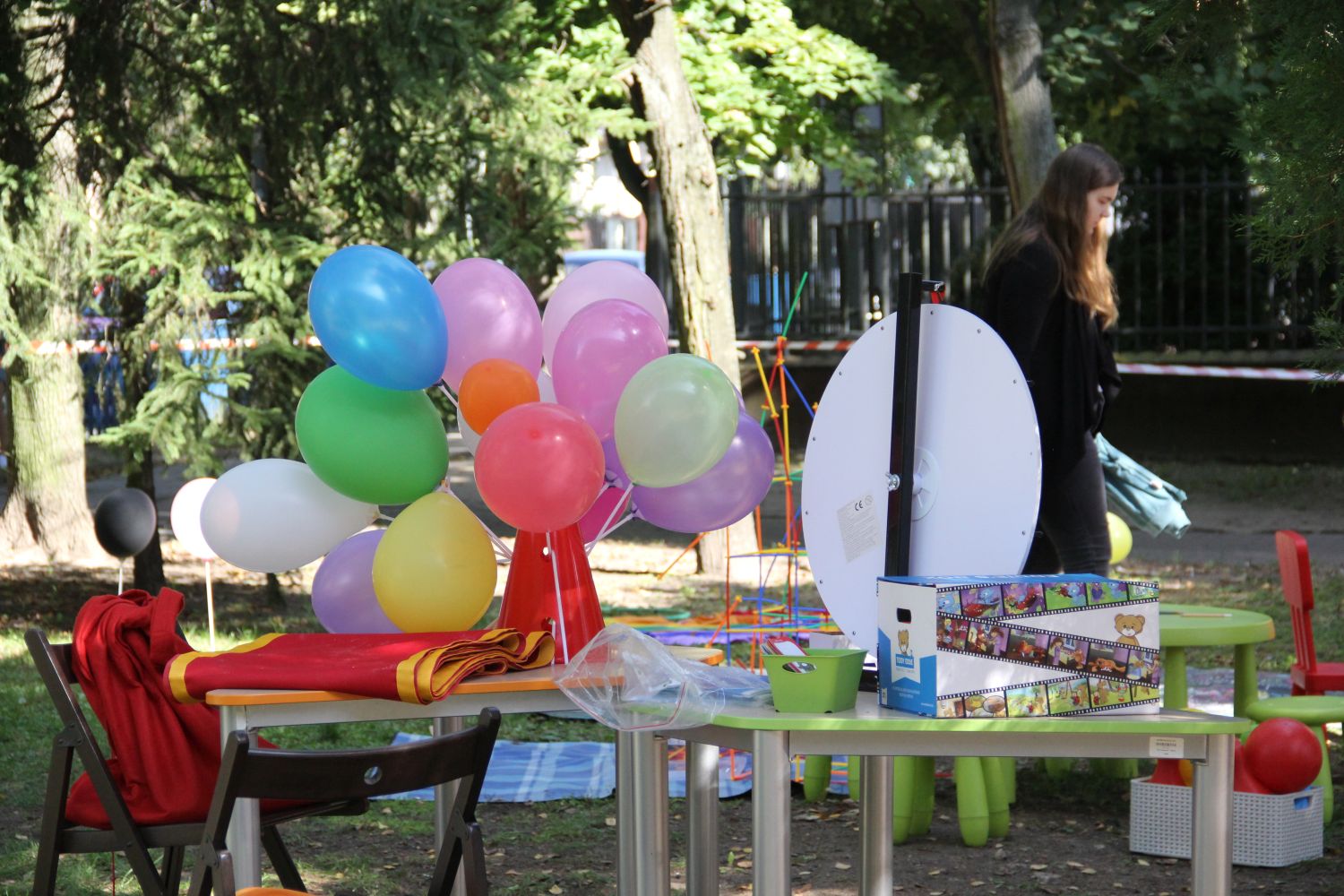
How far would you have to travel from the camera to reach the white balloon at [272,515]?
3.72 metres

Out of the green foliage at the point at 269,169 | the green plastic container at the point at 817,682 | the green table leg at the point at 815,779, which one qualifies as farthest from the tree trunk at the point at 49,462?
the green plastic container at the point at 817,682

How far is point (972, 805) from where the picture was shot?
193 inches

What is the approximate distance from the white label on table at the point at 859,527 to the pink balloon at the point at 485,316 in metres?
0.93

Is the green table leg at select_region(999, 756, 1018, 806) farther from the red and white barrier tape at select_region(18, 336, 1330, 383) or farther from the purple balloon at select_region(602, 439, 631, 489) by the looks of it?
the red and white barrier tape at select_region(18, 336, 1330, 383)

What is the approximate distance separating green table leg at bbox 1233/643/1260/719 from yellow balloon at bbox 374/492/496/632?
9.62 feet

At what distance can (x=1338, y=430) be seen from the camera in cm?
1412

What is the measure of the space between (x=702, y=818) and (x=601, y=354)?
106 centimetres

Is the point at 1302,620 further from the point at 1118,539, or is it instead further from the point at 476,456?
the point at 476,456

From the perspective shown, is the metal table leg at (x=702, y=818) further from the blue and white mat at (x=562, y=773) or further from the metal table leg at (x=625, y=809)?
the blue and white mat at (x=562, y=773)

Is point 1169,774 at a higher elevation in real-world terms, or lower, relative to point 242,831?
lower

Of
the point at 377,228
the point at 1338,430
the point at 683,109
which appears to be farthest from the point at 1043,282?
the point at 1338,430

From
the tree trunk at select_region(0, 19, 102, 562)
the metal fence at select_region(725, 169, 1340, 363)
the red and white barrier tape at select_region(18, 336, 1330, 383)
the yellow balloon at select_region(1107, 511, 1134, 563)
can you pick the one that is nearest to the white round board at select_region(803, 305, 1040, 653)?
the yellow balloon at select_region(1107, 511, 1134, 563)

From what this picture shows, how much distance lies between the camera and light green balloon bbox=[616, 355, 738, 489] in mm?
3465

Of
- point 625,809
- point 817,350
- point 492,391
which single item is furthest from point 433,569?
point 817,350
